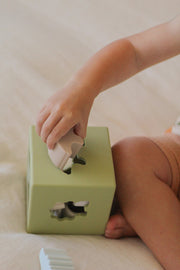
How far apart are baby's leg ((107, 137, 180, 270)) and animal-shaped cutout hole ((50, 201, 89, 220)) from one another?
0.18 feet

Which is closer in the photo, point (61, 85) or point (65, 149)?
point (65, 149)

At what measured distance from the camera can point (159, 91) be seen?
118 centimetres

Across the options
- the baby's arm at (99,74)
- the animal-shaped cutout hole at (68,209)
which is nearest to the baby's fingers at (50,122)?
the baby's arm at (99,74)

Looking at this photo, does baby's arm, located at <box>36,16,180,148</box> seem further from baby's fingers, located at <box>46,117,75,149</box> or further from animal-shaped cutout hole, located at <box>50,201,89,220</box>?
animal-shaped cutout hole, located at <box>50,201,89,220</box>

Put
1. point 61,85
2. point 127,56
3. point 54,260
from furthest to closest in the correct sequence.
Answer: point 61,85 → point 127,56 → point 54,260

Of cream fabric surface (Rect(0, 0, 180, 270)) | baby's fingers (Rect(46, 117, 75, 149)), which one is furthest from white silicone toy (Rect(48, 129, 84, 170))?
cream fabric surface (Rect(0, 0, 180, 270))

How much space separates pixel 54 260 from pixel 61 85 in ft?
1.78

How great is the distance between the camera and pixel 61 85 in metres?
1.12

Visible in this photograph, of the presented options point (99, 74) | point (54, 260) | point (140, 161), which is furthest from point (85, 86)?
point (54, 260)

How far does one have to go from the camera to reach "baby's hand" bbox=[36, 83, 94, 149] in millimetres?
717

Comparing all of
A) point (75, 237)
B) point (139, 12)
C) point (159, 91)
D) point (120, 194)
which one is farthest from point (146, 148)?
point (139, 12)

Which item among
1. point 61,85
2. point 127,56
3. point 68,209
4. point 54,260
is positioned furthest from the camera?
point 61,85

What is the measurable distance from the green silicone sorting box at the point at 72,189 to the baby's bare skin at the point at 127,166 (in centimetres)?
3

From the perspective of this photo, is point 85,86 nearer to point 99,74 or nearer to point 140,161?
point 99,74
